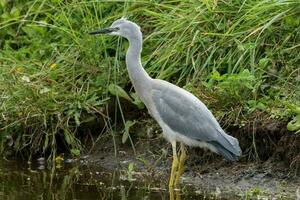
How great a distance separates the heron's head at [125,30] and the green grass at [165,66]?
62cm

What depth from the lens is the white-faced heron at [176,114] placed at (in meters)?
7.45

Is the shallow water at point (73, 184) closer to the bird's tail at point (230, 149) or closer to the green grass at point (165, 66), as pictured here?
the green grass at point (165, 66)

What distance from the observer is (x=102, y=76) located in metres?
8.81

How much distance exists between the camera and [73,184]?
7.85 metres

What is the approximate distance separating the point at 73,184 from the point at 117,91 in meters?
1.15

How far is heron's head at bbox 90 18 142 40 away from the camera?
8.09 metres

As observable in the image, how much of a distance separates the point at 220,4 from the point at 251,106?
49.5 inches

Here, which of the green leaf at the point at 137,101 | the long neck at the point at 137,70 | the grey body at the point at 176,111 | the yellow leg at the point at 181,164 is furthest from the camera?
the green leaf at the point at 137,101

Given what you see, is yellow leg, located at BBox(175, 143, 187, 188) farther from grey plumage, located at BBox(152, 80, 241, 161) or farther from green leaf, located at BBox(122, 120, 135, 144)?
green leaf, located at BBox(122, 120, 135, 144)

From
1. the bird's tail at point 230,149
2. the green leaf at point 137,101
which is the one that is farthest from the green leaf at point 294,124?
the green leaf at point 137,101

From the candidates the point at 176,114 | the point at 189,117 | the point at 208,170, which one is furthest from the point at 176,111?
the point at 208,170

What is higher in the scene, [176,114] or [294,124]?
[176,114]

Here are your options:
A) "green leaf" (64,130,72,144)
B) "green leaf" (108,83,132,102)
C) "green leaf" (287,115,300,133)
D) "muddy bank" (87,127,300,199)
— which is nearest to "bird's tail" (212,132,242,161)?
"muddy bank" (87,127,300,199)

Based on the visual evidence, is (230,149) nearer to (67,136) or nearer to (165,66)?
(165,66)
